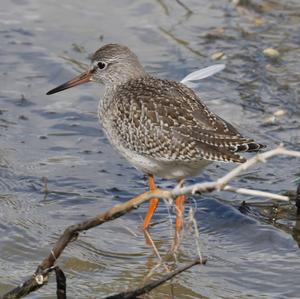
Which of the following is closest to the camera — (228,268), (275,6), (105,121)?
(228,268)

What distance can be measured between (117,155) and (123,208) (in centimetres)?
405

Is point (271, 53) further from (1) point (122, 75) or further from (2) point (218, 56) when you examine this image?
(1) point (122, 75)

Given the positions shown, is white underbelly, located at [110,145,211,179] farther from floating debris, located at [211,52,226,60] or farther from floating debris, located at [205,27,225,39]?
floating debris, located at [205,27,225,39]

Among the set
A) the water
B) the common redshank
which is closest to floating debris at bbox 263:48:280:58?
the water

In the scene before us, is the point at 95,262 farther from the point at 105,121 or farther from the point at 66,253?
the point at 105,121

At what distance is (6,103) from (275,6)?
398 centimetres

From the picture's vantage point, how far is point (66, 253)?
6.89 m

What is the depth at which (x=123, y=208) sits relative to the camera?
4.61 m

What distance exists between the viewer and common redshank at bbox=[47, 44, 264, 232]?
680cm

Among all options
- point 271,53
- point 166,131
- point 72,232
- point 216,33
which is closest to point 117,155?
point 166,131

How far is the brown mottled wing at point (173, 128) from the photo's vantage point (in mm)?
6777

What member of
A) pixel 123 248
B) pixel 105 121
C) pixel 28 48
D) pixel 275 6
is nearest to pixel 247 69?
pixel 275 6

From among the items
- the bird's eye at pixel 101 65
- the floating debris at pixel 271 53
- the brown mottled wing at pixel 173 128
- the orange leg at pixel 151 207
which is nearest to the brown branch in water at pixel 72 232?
the brown mottled wing at pixel 173 128

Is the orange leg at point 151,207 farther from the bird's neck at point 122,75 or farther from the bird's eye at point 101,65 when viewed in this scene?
the bird's eye at point 101,65
